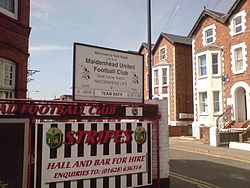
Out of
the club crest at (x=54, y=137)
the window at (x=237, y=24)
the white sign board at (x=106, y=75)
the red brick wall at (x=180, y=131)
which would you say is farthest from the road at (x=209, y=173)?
the red brick wall at (x=180, y=131)

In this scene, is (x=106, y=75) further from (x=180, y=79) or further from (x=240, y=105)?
(x=180, y=79)

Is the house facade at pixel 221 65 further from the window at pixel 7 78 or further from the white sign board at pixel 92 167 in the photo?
the white sign board at pixel 92 167

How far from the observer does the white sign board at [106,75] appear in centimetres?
632

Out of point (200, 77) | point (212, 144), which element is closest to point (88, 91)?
point (212, 144)

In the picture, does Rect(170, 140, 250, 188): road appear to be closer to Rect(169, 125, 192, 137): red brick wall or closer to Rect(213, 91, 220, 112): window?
Rect(213, 91, 220, 112): window

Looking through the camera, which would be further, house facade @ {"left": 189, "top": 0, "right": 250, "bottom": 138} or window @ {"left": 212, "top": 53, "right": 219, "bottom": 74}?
window @ {"left": 212, "top": 53, "right": 219, "bottom": 74}

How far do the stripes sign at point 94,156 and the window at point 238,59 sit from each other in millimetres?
18173

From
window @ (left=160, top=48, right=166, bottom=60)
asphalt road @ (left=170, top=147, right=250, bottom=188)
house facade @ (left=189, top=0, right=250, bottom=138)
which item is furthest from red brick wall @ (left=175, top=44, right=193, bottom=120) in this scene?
asphalt road @ (left=170, top=147, right=250, bottom=188)

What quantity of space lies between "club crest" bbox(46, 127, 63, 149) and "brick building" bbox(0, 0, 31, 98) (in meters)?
4.56

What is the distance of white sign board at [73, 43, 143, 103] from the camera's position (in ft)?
20.7

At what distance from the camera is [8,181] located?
532cm

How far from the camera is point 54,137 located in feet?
18.8

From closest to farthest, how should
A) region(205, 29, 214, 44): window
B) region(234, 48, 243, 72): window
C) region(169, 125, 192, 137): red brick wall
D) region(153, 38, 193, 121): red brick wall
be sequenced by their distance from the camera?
region(234, 48, 243, 72): window < region(205, 29, 214, 44): window < region(169, 125, 192, 137): red brick wall < region(153, 38, 193, 121): red brick wall

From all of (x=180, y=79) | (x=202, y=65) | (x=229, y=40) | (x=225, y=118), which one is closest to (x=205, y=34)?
(x=202, y=65)
